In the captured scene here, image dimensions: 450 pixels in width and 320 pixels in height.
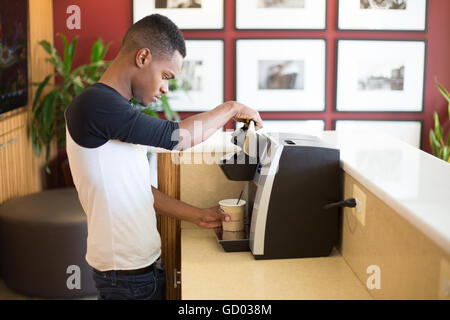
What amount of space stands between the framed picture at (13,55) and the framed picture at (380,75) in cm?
212

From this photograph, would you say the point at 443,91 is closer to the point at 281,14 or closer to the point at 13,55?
the point at 281,14

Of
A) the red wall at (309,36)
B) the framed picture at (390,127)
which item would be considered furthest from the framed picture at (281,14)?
the framed picture at (390,127)

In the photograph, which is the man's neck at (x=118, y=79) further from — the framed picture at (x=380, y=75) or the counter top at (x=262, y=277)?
the framed picture at (x=380, y=75)

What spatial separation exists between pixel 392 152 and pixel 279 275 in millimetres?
543

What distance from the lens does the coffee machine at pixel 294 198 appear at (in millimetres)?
1583

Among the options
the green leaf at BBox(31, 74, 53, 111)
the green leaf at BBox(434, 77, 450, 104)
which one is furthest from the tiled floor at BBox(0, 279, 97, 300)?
the green leaf at BBox(434, 77, 450, 104)

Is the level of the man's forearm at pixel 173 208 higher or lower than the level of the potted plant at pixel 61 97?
lower

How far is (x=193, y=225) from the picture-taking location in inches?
77.9

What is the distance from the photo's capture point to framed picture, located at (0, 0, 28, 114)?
3078 millimetres

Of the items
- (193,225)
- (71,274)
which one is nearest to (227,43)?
(71,274)

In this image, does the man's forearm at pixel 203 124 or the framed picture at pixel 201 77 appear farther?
the framed picture at pixel 201 77

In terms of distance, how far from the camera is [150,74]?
60.4 inches

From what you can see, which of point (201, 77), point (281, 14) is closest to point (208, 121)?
point (201, 77)
